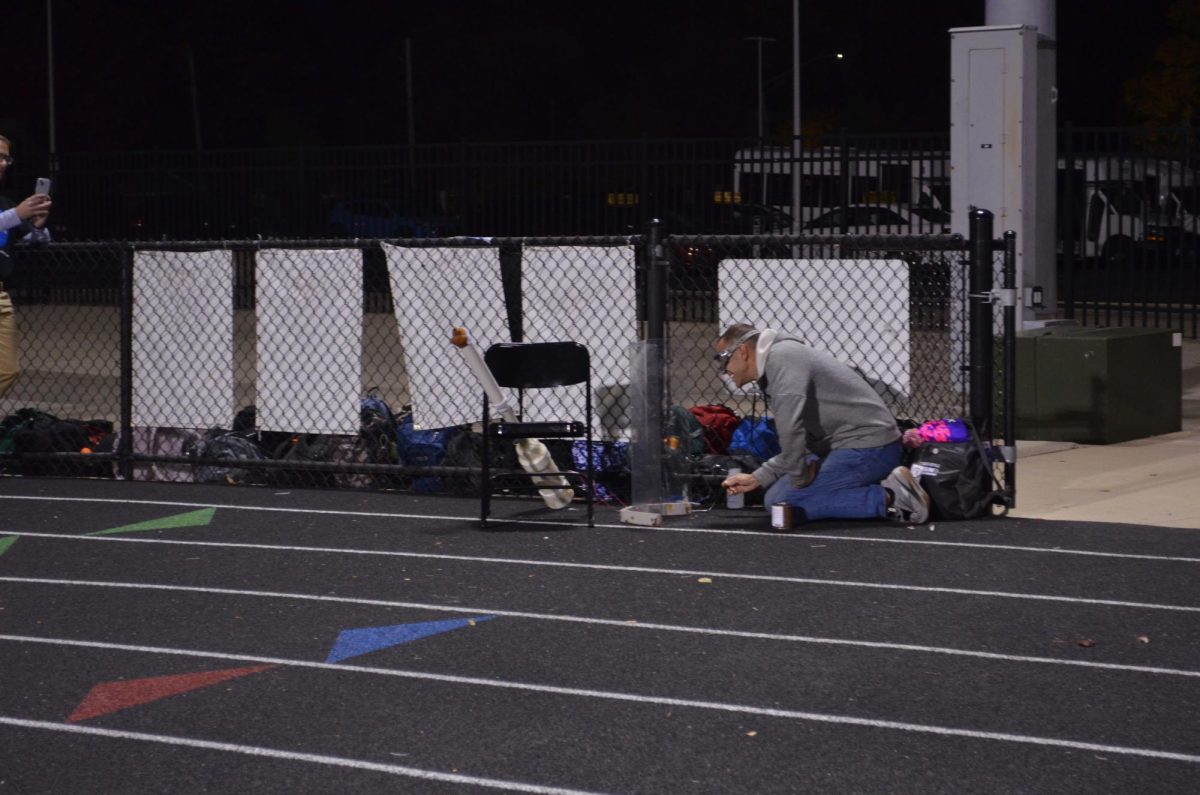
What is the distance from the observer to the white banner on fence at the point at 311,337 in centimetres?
1017

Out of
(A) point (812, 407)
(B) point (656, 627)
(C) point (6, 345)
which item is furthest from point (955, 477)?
(C) point (6, 345)

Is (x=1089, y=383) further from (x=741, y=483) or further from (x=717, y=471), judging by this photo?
(x=741, y=483)

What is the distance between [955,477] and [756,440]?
126 centimetres

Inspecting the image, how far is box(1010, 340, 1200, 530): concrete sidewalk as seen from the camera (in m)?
9.13

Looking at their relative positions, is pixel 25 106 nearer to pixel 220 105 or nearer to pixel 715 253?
pixel 220 105

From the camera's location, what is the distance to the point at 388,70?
3125 inches

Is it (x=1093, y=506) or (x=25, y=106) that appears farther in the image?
(x=25, y=106)

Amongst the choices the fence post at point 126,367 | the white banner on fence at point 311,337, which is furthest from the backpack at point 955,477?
the fence post at point 126,367

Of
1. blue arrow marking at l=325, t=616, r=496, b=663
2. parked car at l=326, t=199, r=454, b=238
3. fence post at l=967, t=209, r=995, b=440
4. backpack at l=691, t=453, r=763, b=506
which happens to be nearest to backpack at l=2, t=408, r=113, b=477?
backpack at l=691, t=453, r=763, b=506

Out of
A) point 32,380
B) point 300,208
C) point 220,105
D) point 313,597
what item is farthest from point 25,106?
point 313,597

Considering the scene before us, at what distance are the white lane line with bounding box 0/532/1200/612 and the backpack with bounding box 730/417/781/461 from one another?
182 centimetres

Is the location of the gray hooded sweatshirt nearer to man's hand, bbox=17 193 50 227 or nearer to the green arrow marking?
the green arrow marking

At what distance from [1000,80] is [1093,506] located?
154 inches

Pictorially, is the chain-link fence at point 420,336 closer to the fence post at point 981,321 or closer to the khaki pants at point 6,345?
the fence post at point 981,321
